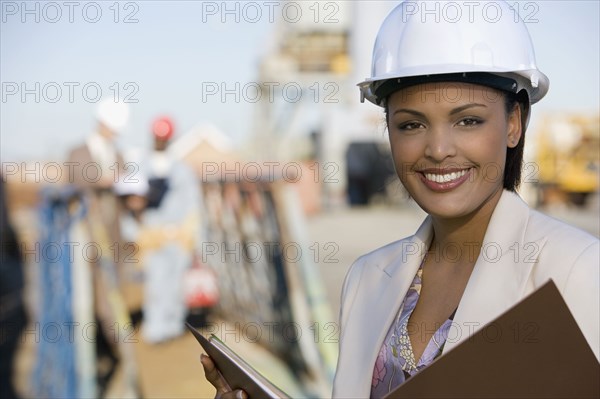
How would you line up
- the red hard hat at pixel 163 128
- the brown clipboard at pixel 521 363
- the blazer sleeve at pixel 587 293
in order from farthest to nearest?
the red hard hat at pixel 163 128 < the blazer sleeve at pixel 587 293 < the brown clipboard at pixel 521 363

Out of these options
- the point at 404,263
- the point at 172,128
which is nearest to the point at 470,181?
the point at 404,263

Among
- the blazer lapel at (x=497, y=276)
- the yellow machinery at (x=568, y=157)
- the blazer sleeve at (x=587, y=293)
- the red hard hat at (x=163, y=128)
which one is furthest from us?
the yellow machinery at (x=568, y=157)

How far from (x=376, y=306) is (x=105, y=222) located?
4429 mm

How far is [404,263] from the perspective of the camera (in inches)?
66.2

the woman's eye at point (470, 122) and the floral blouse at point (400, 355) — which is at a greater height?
the woman's eye at point (470, 122)

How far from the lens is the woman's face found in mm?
1449

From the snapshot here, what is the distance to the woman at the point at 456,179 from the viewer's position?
140cm

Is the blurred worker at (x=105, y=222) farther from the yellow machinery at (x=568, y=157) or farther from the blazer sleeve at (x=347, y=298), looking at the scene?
the yellow machinery at (x=568, y=157)

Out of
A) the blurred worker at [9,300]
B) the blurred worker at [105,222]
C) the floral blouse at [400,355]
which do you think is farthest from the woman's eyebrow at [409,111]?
the blurred worker at [9,300]

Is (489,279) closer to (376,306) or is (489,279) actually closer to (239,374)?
(376,306)

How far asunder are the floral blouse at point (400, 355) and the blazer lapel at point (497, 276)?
0.15 ft

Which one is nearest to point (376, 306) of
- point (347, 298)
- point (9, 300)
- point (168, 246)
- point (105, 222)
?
point (347, 298)

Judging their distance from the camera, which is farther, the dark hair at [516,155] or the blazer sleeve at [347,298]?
the blazer sleeve at [347,298]

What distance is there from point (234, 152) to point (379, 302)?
2114 cm
